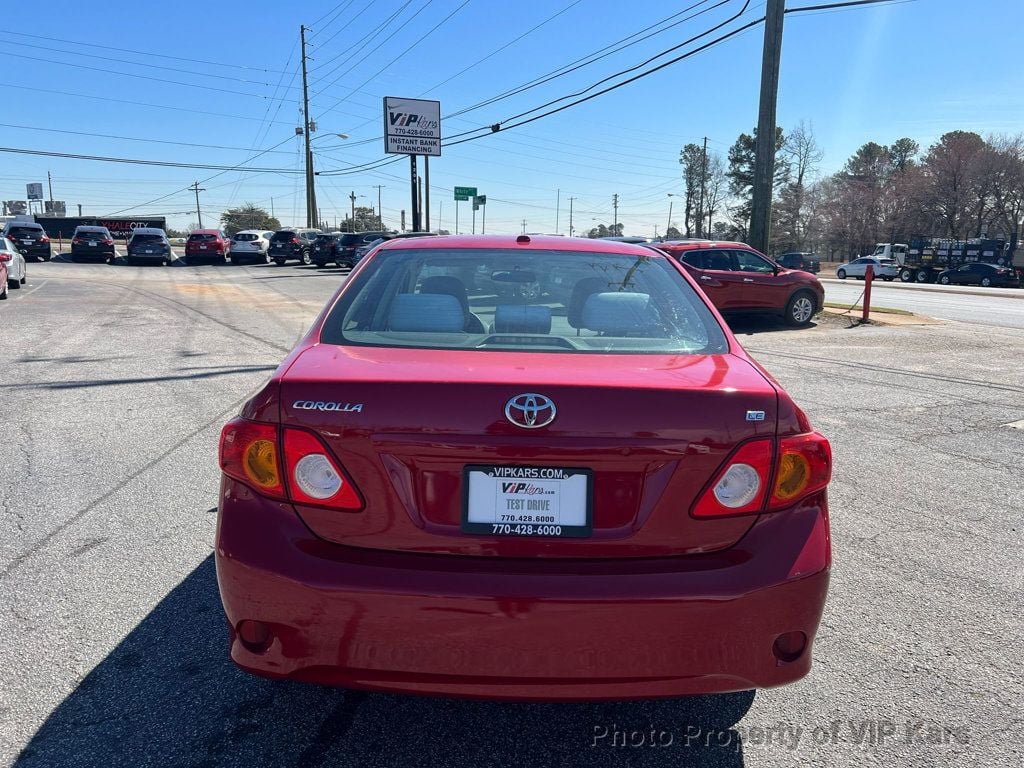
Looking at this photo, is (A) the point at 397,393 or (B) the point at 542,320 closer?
(A) the point at 397,393

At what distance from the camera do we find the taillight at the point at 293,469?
2123mm

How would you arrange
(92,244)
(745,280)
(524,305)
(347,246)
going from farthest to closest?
(92,244) < (347,246) < (745,280) < (524,305)

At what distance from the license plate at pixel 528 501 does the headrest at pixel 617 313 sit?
0.94 m

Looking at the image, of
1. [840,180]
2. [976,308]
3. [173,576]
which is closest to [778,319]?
[976,308]

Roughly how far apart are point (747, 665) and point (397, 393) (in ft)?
4.06

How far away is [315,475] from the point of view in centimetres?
214

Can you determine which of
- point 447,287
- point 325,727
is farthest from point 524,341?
point 325,727

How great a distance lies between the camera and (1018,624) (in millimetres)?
3256

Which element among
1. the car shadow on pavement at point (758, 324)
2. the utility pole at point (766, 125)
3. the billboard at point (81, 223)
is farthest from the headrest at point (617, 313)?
the billboard at point (81, 223)

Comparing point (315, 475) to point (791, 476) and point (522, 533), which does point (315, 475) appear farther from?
point (791, 476)

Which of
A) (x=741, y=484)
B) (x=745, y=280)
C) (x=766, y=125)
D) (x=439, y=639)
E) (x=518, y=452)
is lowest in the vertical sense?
(x=439, y=639)

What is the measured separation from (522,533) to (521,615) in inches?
8.6

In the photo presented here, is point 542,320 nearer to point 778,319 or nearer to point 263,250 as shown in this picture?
point 778,319

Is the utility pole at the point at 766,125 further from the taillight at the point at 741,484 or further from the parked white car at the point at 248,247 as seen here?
the parked white car at the point at 248,247
